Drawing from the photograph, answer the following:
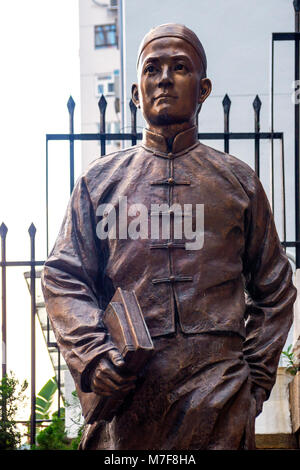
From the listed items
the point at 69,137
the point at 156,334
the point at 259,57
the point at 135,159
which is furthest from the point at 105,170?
the point at 259,57

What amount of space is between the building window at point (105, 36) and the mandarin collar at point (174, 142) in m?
33.4

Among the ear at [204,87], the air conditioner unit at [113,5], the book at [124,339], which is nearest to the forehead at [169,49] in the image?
the ear at [204,87]

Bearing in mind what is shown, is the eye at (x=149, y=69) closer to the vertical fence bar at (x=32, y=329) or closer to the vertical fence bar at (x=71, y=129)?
the vertical fence bar at (x=71, y=129)

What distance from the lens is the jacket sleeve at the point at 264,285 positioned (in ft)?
16.4

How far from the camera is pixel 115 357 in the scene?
441 centimetres

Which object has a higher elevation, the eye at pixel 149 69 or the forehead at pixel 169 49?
the forehead at pixel 169 49

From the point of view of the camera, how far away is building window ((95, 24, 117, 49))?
3813 centimetres

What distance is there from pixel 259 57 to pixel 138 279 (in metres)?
8.52

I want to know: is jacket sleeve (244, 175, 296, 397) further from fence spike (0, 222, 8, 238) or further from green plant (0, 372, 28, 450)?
fence spike (0, 222, 8, 238)

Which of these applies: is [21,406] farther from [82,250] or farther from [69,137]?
[82,250]

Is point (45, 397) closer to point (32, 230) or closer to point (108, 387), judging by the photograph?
point (32, 230)

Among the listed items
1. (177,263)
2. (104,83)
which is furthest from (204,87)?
(104,83)

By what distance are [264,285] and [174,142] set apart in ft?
2.56

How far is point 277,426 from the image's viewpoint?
720 centimetres
